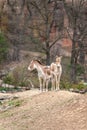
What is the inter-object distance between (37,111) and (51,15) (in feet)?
82.2

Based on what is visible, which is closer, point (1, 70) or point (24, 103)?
point (24, 103)

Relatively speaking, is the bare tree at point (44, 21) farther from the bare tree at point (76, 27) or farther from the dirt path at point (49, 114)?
the dirt path at point (49, 114)

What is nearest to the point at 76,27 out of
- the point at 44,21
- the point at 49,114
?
the point at 44,21

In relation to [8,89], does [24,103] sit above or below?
above

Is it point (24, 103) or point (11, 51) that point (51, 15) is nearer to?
point (11, 51)

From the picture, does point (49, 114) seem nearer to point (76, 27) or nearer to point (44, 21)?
point (76, 27)

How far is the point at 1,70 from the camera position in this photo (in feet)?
104

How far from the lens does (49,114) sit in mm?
11812

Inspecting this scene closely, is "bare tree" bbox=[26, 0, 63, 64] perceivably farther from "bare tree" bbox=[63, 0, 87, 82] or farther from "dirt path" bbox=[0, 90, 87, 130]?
"dirt path" bbox=[0, 90, 87, 130]

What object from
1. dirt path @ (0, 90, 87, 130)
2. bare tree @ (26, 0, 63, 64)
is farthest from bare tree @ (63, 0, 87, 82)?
dirt path @ (0, 90, 87, 130)

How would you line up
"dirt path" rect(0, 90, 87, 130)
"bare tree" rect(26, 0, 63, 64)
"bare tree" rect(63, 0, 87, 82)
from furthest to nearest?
"bare tree" rect(26, 0, 63, 64), "bare tree" rect(63, 0, 87, 82), "dirt path" rect(0, 90, 87, 130)

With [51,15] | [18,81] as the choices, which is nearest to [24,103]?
[18,81]

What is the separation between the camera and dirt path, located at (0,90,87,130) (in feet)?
35.7

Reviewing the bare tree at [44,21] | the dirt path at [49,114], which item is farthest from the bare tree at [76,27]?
the dirt path at [49,114]
